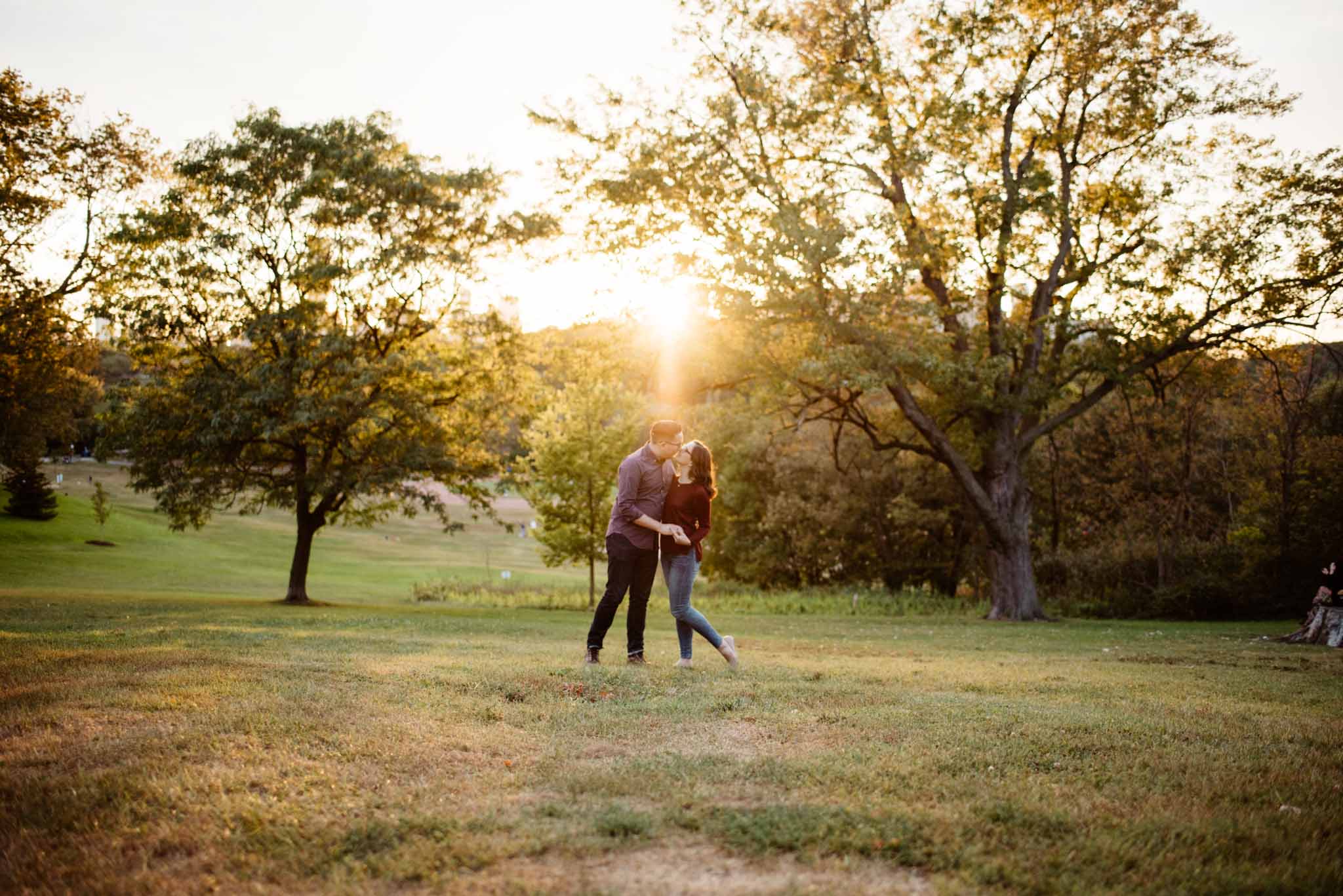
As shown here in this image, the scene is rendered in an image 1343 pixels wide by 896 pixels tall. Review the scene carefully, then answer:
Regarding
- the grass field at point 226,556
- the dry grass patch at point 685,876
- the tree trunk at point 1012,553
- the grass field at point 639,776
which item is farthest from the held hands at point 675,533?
the grass field at point 226,556

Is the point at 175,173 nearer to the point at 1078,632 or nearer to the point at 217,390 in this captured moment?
the point at 217,390

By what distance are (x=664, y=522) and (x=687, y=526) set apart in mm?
230

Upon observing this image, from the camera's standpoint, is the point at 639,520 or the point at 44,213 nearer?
the point at 639,520

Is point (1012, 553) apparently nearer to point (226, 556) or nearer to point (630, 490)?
point (630, 490)

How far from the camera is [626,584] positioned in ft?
30.5

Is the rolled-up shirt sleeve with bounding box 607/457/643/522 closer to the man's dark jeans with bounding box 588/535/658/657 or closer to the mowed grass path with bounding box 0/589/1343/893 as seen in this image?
the man's dark jeans with bounding box 588/535/658/657

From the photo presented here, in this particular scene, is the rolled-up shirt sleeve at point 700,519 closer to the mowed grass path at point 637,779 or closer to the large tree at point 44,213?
the mowed grass path at point 637,779

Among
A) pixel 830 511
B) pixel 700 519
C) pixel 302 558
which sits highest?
pixel 830 511

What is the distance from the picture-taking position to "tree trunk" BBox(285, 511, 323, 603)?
82.8 feet

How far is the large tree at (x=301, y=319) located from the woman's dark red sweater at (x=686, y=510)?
14.4 meters

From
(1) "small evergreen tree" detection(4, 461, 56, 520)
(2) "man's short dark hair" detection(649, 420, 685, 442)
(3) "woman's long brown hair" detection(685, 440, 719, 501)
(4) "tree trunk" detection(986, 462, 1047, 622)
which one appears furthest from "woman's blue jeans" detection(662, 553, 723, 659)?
(1) "small evergreen tree" detection(4, 461, 56, 520)

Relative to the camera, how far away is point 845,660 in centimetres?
1202

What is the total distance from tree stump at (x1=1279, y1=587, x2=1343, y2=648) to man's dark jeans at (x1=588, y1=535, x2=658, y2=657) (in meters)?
12.0

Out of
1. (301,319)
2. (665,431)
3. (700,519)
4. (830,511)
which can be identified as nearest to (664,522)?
(700,519)
